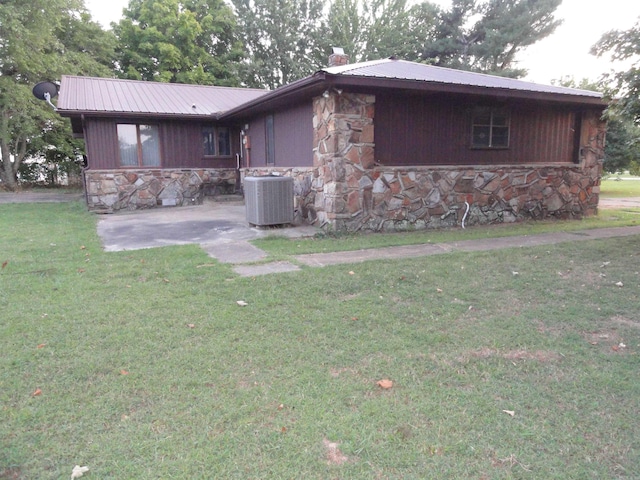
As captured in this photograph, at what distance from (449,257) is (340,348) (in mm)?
3238

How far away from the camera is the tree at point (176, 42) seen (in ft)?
78.8

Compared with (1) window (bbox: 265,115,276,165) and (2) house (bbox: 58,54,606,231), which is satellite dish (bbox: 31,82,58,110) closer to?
(2) house (bbox: 58,54,606,231)

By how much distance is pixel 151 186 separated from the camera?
1266 centimetres

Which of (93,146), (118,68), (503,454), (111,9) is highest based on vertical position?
(111,9)

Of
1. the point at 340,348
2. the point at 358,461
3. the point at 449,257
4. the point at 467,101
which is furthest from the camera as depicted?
the point at 467,101

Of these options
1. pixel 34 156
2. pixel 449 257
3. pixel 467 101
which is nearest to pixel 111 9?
pixel 34 156

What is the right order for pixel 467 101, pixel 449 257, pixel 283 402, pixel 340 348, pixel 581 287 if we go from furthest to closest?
1. pixel 467 101
2. pixel 449 257
3. pixel 581 287
4. pixel 340 348
5. pixel 283 402

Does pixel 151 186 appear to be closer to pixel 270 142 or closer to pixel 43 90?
pixel 270 142

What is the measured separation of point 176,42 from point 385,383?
26.5 meters

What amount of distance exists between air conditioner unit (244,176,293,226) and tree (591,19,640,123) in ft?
17.5

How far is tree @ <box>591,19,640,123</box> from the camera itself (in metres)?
6.15

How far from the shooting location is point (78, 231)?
26.6 ft

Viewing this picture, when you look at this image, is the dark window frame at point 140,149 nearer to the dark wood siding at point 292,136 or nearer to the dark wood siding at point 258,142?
the dark wood siding at point 258,142

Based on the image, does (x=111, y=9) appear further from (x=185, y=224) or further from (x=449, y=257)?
(x=449, y=257)
